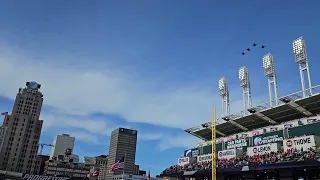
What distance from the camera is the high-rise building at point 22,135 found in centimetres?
15575

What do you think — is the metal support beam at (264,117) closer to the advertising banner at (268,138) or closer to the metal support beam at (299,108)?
the advertising banner at (268,138)

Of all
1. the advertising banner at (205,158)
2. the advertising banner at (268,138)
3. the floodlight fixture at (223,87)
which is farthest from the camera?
the floodlight fixture at (223,87)

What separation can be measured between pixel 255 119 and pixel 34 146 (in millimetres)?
134258

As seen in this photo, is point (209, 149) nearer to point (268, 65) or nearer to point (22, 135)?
point (268, 65)

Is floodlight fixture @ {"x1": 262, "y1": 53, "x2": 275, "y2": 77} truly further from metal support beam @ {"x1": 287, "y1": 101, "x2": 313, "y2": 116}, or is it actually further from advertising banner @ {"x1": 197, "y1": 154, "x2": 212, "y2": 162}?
advertising banner @ {"x1": 197, "y1": 154, "x2": 212, "y2": 162}

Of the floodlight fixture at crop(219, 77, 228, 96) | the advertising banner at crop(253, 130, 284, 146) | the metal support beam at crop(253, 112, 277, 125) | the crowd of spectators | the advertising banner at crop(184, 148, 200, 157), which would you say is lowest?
the crowd of spectators

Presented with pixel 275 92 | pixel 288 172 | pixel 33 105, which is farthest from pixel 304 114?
pixel 33 105

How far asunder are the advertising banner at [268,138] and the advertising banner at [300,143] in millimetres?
4934

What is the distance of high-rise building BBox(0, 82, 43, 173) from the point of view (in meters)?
156

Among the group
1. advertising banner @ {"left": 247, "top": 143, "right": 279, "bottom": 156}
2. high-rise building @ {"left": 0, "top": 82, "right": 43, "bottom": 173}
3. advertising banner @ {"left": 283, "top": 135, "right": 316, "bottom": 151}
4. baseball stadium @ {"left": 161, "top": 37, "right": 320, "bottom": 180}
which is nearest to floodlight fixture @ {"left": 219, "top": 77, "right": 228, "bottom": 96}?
baseball stadium @ {"left": 161, "top": 37, "right": 320, "bottom": 180}

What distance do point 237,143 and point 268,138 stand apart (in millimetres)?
7870

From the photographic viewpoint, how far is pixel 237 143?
64.8 m

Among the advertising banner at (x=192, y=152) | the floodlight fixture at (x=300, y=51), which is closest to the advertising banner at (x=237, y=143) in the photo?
the advertising banner at (x=192, y=152)

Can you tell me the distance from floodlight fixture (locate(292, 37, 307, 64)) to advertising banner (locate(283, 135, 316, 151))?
19241 mm
